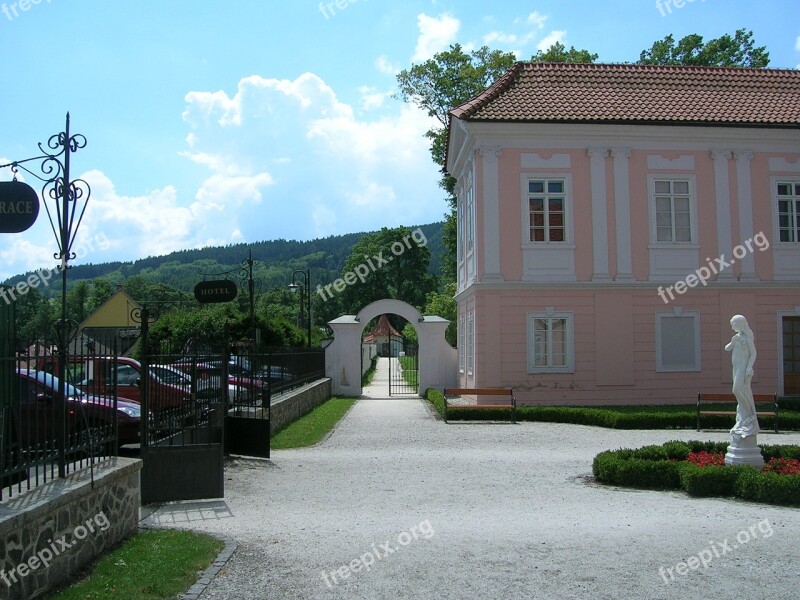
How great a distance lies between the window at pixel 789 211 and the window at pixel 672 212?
10.1 ft

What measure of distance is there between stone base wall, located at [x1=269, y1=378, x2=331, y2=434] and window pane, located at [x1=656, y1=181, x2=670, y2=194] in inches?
501

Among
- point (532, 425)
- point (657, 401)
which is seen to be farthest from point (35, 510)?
point (657, 401)

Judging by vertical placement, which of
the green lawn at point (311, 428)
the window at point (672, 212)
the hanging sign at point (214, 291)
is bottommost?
the green lawn at point (311, 428)

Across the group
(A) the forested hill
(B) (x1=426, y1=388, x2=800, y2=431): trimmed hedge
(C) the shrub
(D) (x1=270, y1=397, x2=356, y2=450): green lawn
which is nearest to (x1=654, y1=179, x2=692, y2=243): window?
(B) (x1=426, y1=388, x2=800, y2=431): trimmed hedge

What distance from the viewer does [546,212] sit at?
2422 cm

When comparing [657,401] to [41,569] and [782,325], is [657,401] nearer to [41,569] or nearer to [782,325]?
[782,325]

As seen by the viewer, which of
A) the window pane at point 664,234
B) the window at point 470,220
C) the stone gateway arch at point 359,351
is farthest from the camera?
the stone gateway arch at point 359,351

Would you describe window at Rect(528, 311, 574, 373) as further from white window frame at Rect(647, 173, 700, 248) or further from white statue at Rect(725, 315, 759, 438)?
white statue at Rect(725, 315, 759, 438)

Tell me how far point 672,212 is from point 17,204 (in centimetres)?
2112

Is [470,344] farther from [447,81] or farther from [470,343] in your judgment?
[447,81]

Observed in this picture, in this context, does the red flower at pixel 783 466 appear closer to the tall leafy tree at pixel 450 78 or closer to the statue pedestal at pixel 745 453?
the statue pedestal at pixel 745 453

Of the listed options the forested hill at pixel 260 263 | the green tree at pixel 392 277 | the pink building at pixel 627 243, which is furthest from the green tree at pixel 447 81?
the forested hill at pixel 260 263

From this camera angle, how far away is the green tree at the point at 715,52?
127 ft

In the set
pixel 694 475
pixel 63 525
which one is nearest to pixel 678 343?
pixel 694 475
